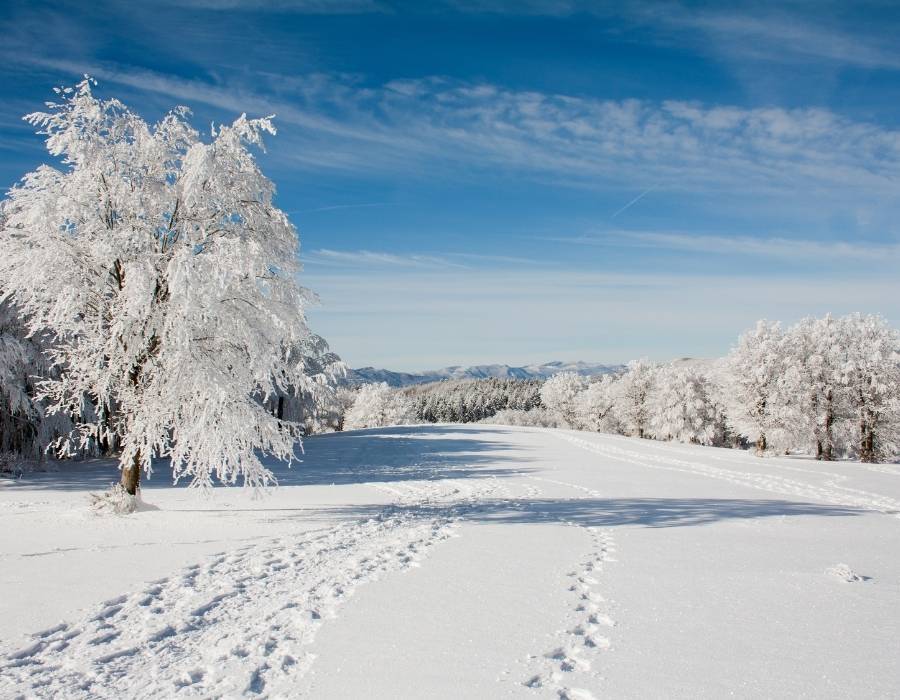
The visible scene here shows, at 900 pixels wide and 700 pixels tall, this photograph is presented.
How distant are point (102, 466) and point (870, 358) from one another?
4221cm

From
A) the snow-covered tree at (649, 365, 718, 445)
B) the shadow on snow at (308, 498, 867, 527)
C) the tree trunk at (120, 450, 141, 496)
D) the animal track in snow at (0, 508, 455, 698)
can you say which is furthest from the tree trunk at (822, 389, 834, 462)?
the tree trunk at (120, 450, 141, 496)

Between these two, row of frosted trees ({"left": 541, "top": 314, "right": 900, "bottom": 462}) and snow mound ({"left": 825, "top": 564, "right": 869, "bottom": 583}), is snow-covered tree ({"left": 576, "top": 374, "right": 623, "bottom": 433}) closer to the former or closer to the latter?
row of frosted trees ({"left": 541, "top": 314, "right": 900, "bottom": 462})

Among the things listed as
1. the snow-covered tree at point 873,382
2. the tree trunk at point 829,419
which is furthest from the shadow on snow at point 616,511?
the snow-covered tree at point 873,382

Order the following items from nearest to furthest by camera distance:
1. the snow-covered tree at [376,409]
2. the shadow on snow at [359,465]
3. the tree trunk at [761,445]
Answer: the shadow on snow at [359,465] → the tree trunk at [761,445] → the snow-covered tree at [376,409]

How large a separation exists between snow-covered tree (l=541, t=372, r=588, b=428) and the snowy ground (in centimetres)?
7607

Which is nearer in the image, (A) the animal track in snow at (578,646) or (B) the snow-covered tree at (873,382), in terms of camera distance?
(A) the animal track in snow at (578,646)

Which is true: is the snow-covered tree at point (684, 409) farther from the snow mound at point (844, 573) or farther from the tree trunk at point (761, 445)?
the snow mound at point (844, 573)

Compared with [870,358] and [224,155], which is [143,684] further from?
[870,358]

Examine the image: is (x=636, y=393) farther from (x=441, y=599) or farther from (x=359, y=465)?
(x=441, y=599)

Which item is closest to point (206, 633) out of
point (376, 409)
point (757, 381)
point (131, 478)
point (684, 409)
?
point (131, 478)

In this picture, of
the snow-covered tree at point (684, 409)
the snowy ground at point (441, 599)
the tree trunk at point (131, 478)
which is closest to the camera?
the snowy ground at point (441, 599)

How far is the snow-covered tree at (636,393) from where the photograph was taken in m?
67.0

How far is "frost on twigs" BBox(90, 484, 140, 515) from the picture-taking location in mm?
11836

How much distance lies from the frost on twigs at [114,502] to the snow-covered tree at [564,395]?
8125 cm
